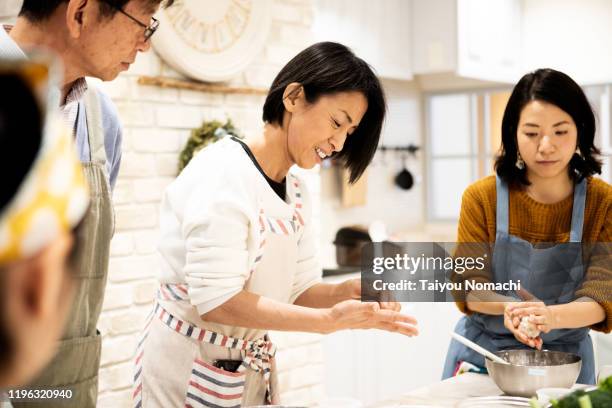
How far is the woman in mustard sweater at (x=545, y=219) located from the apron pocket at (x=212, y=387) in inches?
26.9

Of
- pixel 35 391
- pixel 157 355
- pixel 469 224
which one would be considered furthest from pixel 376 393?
pixel 35 391

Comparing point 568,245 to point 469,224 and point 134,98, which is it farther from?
point 134,98

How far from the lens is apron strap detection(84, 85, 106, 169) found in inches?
60.4

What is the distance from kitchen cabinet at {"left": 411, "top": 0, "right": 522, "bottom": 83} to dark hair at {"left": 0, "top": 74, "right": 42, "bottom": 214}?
14.5ft

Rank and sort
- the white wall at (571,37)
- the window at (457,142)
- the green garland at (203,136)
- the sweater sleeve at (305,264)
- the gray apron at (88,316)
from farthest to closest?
the window at (457,142) → the white wall at (571,37) → the green garland at (203,136) → the sweater sleeve at (305,264) → the gray apron at (88,316)

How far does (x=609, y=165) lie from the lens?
4852 millimetres

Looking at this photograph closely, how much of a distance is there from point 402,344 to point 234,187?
2.09 m

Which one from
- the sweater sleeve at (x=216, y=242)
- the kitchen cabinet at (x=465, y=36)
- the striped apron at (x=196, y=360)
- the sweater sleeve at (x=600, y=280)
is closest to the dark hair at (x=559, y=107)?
the sweater sleeve at (x=600, y=280)

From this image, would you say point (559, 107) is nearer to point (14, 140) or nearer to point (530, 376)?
point (530, 376)

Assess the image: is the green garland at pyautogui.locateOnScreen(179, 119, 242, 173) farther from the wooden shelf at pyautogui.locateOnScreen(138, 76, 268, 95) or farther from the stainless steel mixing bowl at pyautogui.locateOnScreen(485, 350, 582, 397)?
the stainless steel mixing bowl at pyautogui.locateOnScreen(485, 350, 582, 397)

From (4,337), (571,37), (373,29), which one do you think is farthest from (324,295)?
(571,37)

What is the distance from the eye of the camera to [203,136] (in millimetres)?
2746

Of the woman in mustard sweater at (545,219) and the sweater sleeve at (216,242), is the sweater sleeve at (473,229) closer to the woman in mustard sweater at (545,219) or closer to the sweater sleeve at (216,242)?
the woman in mustard sweater at (545,219)

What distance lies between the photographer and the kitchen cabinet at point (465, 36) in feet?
14.9
